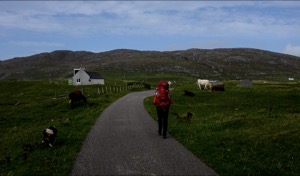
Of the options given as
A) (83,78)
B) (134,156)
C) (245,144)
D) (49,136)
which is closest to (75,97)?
(49,136)

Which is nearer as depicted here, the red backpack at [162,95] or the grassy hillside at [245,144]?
the grassy hillside at [245,144]

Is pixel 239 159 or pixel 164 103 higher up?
pixel 164 103

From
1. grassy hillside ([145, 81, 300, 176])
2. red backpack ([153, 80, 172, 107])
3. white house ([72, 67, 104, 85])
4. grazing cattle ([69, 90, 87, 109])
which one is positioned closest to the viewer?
grassy hillside ([145, 81, 300, 176])

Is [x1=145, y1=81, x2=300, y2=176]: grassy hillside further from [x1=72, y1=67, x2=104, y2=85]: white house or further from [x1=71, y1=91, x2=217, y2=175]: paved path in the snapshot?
[x1=72, y1=67, x2=104, y2=85]: white house

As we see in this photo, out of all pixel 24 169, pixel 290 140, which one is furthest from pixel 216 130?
pixel 24 169

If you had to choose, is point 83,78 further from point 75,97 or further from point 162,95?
point 162,95

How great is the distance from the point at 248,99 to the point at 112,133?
30.3 meters

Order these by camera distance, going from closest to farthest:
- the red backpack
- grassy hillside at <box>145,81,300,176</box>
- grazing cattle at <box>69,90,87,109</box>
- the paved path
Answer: the paved path < grassy hillside at <box>145,81,300,176</box> < the red backpack < grazing cattle at <box>69,90,87,109</box>

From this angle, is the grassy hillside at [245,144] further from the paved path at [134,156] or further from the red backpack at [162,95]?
the red backpack at [162,95]

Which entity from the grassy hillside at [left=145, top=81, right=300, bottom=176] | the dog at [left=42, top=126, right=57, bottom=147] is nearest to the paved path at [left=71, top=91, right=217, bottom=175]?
the grassy hillside at [left=145, top=81, right=300, bottom=176]

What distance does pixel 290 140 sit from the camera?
55.3ft

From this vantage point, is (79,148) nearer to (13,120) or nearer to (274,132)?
(274,132)

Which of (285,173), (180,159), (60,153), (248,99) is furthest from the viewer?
(248,99)

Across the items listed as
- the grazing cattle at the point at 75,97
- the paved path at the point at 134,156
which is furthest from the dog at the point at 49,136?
the grazing cattle at the point at 75,97
